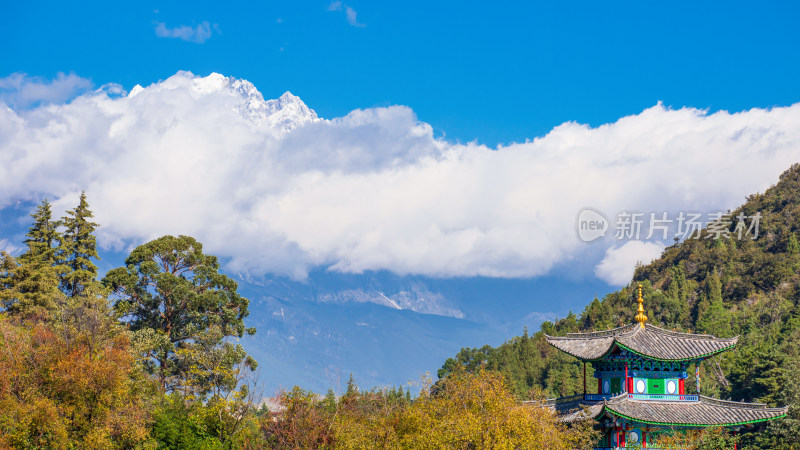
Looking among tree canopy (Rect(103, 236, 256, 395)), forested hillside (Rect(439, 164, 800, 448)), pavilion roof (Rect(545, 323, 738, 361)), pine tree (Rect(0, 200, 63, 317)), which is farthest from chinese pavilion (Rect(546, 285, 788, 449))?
pine tree (Rect(0, 200, 63, 317))

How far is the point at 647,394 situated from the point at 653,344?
251cm

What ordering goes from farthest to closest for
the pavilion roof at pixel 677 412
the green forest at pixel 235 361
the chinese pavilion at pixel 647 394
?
the chinese pavilion at pixel 647 394
the pavilion roof at pixel 677 412
the green forest at pixel 235 361

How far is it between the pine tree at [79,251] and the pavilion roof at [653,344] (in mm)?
43179

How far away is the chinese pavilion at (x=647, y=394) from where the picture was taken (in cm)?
4034

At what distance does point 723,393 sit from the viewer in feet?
238

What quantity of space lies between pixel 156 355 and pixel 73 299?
8.66m

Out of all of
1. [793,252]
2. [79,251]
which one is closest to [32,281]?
[79,251]

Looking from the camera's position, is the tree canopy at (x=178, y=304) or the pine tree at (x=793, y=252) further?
the pine tree at (x=793, y=252)

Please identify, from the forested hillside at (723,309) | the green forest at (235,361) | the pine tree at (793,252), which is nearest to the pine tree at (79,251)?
the green forest at (235,361)

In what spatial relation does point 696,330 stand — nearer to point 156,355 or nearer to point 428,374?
point 156,355

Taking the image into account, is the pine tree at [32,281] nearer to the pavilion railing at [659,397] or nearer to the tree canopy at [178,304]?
the tree canopy at [178,304]

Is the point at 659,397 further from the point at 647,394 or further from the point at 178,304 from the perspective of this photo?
the point at 178,304

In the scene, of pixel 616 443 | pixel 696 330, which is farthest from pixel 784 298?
pixel 616 443

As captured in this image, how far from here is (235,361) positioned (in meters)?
67.1
